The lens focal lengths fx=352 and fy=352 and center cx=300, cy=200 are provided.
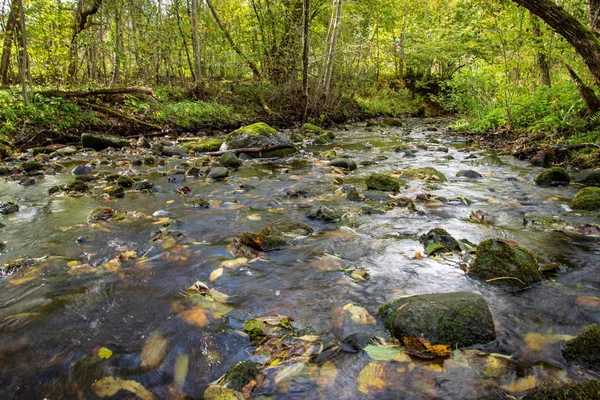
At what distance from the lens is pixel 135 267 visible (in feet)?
10.8

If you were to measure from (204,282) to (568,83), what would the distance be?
9.66 m

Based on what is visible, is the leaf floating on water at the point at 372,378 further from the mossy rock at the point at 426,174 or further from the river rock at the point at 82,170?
the river rock at the point at 82,170

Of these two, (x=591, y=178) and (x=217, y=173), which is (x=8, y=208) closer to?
(x=217, y=173)

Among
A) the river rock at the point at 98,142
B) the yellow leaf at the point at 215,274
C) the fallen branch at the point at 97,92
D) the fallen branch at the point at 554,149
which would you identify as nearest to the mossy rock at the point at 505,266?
the yellow leaf at the point at 215,274

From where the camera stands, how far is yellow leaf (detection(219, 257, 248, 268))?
334 cm

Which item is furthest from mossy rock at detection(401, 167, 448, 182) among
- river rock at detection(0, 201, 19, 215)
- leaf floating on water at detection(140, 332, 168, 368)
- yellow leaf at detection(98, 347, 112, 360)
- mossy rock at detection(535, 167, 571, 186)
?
river rock at detection(0, 201, 19, 215)

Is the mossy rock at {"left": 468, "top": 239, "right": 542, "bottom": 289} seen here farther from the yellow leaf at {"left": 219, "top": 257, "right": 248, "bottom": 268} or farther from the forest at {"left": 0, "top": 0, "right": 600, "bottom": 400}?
the yellow leaf at {"left": 219, "top": 257, "right": 248, "bottom": 268}

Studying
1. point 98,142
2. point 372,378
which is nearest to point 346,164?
point 372,378

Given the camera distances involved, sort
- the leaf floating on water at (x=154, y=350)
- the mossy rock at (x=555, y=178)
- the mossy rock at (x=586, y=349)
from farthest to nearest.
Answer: the mossy rock at (x=555, y=178), the leaf floating on water at (x=154, y=350), the mossy rock at (x=586, y=349)

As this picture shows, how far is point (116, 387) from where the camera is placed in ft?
6.35

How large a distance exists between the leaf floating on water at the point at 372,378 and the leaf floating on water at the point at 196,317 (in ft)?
3.73

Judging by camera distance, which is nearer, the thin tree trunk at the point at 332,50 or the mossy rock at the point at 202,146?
the mossy rock at the point at 202,146

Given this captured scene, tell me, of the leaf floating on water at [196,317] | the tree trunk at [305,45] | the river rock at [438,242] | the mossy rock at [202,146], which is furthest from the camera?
the tree trunk at [305,45]

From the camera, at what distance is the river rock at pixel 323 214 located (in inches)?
181
